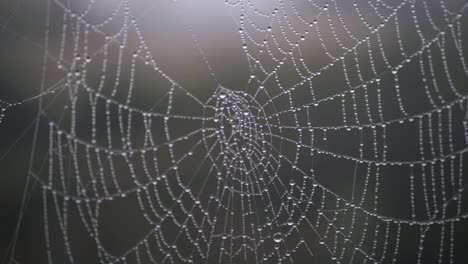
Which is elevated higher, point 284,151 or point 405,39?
point 405,39

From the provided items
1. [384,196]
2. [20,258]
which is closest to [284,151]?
[384,196]

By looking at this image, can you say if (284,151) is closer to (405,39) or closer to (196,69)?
(196,69)

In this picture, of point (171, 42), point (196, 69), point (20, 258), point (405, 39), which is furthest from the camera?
point (20, 258)

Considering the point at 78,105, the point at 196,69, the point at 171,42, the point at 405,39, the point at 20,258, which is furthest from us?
the point at 20,258

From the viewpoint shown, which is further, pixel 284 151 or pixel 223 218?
pixel 223 218

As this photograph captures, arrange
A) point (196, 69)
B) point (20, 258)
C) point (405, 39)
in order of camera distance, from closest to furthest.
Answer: point (196, 69) < point (405, 39) < point (20, 258)

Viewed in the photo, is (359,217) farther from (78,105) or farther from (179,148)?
(78,105)

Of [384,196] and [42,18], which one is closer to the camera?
[384,196]

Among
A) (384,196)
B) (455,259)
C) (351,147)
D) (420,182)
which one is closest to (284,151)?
(351,147)

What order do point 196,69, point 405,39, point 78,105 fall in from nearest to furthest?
point 196,69
point 405,39
point 78,105

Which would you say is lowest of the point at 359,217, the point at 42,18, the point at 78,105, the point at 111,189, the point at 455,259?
the point at 455,259
